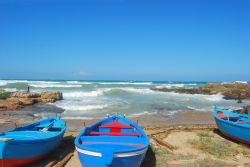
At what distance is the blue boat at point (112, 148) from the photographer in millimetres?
6035

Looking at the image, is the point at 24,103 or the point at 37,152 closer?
the point at 37,152

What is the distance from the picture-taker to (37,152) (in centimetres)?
794

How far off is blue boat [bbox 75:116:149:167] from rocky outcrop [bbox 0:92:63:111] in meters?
15.2

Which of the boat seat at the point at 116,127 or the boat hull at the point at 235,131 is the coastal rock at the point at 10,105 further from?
the boat hull at the point at 235,131

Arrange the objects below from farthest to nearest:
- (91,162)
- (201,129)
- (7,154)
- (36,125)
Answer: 1. (201,129)
2. (36,125)
3. (7,154)
4. (91,162)

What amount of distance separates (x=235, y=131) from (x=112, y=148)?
663 centimetres

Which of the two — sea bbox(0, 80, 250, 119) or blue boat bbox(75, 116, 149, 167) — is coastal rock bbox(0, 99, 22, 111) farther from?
blue boat bbox(75, 116, 149, 167)

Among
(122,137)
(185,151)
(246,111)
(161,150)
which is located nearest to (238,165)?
(185,151)

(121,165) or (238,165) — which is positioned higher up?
(121,165)

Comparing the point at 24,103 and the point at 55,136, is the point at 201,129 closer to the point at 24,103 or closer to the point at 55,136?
the point at 55,136

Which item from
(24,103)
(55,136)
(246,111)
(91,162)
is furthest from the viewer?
(24,103)

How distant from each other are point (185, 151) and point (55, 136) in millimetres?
4673

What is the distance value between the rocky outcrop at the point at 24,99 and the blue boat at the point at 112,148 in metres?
15.2

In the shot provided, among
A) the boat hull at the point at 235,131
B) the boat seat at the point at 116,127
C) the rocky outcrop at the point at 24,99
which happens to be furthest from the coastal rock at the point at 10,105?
the boat hull at the point at 235,131
